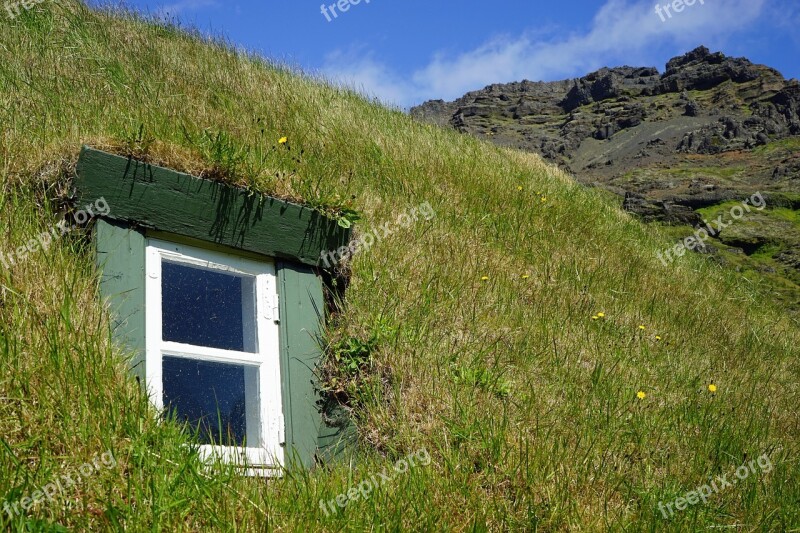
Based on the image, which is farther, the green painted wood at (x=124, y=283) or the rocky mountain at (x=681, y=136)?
the rocky mountain at (x=681, y=136)

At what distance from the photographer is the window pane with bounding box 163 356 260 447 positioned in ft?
10.7

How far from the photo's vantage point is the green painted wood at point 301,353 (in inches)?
138

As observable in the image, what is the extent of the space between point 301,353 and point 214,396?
0.55 metres

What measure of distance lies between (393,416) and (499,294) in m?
1.81

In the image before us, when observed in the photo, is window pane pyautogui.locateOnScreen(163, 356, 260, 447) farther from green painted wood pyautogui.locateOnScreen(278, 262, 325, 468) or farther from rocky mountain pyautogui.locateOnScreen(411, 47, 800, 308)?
rocky mountain pyautogui.locateOnScreen(411, 47, 800, 308)

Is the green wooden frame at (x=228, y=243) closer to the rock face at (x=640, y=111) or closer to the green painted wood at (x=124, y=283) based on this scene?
the green painted wood at (x=124, y=283)

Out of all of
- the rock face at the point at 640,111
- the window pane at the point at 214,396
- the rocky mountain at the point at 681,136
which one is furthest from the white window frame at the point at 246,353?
the rock face at the point at 640,111

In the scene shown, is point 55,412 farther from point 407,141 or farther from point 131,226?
point 407,141

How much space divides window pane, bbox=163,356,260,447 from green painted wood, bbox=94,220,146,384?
24 centimetres

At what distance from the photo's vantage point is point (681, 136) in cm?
4141

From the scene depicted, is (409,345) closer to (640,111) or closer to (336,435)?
(336,435)

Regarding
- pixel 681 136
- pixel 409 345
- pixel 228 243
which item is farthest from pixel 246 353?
pixel 681 136

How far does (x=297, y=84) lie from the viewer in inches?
313

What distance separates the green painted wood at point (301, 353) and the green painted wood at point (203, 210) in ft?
0.50
